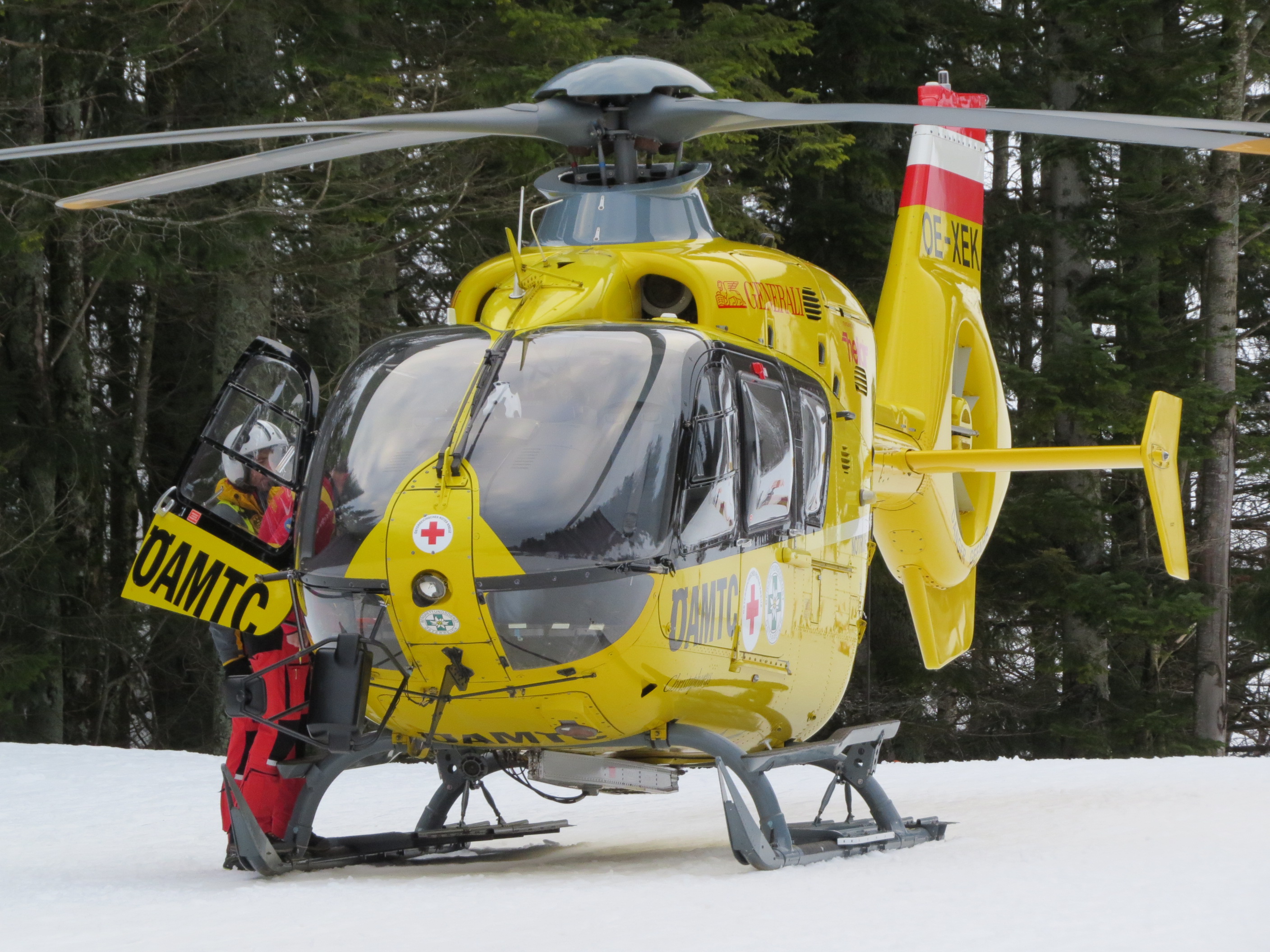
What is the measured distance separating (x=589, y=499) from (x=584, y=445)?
0.71 ft

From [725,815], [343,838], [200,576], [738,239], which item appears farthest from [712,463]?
[738,239]

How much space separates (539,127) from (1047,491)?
1212cm

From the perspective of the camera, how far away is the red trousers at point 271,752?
669cm

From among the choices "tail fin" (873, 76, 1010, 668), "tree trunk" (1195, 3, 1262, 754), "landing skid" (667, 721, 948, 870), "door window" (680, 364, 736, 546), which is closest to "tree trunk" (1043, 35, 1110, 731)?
"tree trunk" (1195, 3, 1262, 754)

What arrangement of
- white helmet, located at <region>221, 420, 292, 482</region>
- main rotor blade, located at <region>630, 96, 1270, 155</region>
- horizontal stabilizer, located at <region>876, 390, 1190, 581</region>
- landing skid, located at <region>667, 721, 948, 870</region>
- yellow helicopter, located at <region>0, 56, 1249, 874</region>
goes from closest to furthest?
main rotor blade, located at <region>630, 96, 1270, 155</region> → yellow helicopter, located at <region>0, 56, 1249, 874</region> → landing skid, located at <region>667, 721, 948, 870</region> → white helmet, located at <region>221, 420, 292, 482</region> → horizontal stabilizer, located at <region>876, 390, 1190, 581</region>

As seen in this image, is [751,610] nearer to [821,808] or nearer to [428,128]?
[821,808]

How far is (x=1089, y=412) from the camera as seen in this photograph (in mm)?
16781

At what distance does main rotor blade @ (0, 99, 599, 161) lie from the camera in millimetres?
6195

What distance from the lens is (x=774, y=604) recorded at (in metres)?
6.33

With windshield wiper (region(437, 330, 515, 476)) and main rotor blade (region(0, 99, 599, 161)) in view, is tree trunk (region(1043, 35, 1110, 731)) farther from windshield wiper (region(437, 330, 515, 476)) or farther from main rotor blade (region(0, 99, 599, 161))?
windshield wiper (region(437, 330, 515, 476))

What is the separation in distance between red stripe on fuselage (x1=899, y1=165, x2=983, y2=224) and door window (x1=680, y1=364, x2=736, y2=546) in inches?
149

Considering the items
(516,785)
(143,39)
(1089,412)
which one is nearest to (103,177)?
(143,39)

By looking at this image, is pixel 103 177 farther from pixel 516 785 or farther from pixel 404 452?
pixel 404 452

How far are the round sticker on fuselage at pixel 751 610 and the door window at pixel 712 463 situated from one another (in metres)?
0.28
